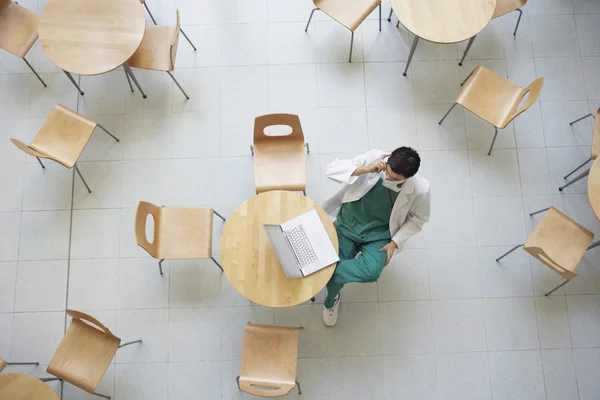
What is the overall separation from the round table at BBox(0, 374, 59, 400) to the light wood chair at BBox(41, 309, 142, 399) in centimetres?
18

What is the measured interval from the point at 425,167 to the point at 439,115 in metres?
0.54

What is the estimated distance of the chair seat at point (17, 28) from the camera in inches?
173

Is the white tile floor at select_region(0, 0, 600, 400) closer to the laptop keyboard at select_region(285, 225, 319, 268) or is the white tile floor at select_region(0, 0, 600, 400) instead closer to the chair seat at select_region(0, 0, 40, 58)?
the chair seat at select_region(0, 0, 40, 58)

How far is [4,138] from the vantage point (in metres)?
4.50

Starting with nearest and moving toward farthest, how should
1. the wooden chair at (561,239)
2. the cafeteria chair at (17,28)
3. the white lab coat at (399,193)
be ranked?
the white lab coat at (399,193) < the wooden chair at (561,239) < the cafeteria chair at (17,28)

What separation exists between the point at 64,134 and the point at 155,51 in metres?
1.04

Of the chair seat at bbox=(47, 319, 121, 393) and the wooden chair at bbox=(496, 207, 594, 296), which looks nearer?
the chair seat at bbox=(47, 319, 121, 393)

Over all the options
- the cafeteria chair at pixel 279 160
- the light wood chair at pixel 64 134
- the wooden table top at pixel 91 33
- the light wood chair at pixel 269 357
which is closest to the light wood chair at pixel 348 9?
the cafeteria chair at pixel 279 160

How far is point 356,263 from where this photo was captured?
3.54 metres

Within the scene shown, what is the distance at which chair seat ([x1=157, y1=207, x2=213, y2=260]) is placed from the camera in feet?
12.6

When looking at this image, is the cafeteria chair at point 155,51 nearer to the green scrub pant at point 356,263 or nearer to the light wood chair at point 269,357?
the green scrub pant at point 356,263

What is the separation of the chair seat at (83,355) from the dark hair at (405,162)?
2387mm

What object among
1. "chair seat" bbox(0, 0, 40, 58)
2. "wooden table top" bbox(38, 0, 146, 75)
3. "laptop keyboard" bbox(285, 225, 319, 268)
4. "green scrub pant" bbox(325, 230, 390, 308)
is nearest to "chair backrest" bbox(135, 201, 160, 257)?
"laptop keyboard" bbox(285, 225, 319, 268)

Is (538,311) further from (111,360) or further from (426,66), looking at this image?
(111,360)
